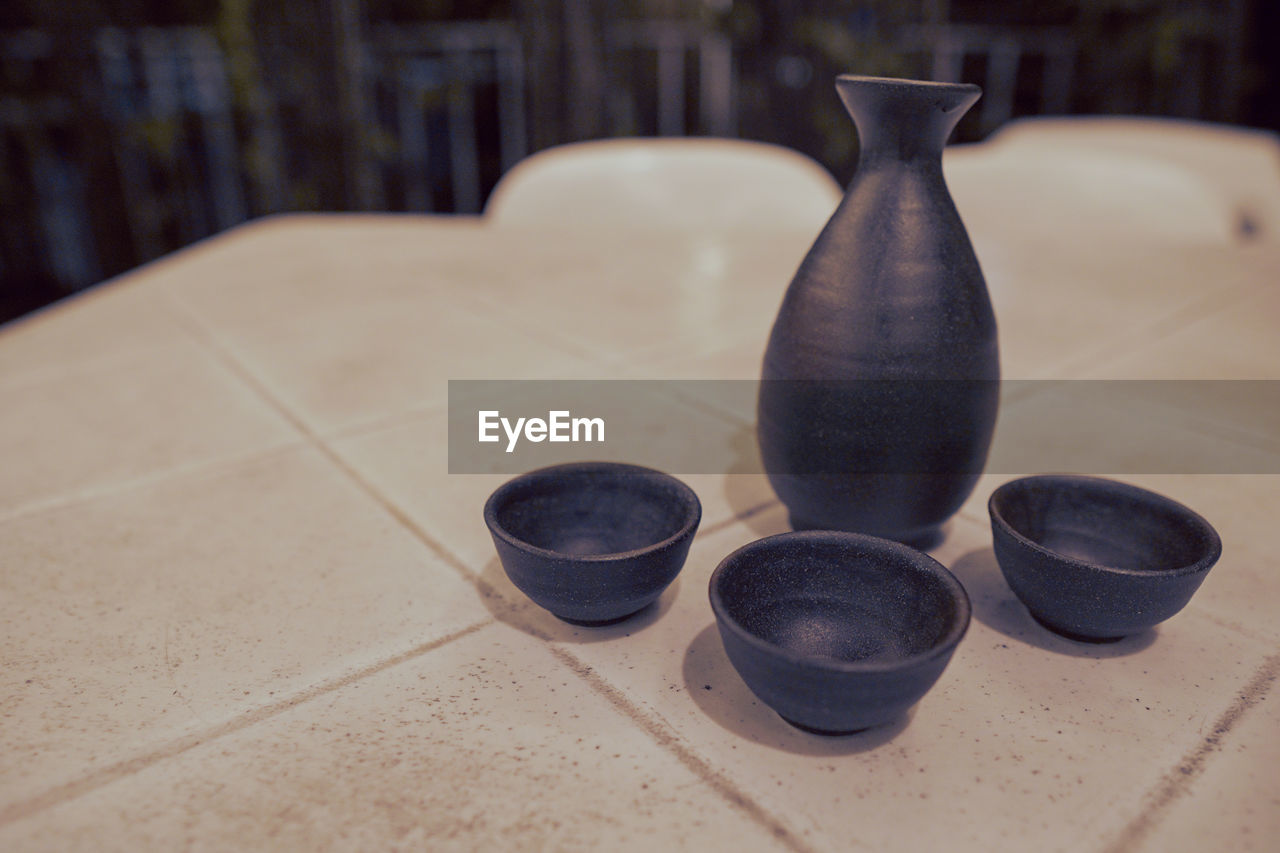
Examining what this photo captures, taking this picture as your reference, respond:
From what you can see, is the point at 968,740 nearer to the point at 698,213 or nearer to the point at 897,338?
the point at 897,338

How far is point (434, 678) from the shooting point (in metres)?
0.57

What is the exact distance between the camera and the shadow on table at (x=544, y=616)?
604mm

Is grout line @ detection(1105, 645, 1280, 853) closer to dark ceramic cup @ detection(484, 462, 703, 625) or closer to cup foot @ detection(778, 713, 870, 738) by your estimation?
cup foot @ detection(778, 713, 870, 738)

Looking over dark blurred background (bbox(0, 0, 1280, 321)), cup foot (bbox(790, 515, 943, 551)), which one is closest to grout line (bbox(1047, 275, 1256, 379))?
cup foot (bbox(790, 515, 943, 551))

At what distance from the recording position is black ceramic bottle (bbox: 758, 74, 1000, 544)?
0.58 m

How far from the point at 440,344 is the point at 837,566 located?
32.8 inches

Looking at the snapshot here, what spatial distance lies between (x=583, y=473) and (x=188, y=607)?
0.32m

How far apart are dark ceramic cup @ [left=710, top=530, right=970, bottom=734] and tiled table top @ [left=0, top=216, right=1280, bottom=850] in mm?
48

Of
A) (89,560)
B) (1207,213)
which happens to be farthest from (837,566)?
(1207,213)

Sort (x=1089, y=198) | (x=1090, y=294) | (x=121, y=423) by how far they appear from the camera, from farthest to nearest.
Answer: (x=1089, y=198)
(x=1090, y=294)
(x=121, y=423)

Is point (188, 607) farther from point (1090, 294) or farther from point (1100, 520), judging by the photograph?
point (1090, 294)

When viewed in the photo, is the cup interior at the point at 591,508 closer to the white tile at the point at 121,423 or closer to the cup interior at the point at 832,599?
the cup interior at the point at 832,599

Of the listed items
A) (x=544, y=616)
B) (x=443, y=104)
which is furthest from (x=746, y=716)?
(x=443, y=104)

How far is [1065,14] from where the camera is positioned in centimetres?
439
